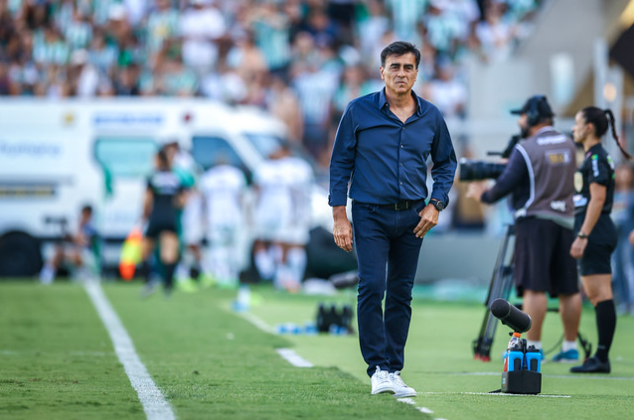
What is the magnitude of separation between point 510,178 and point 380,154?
234 centimetres

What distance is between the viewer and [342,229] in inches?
298

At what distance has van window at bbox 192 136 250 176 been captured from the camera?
21656 mm

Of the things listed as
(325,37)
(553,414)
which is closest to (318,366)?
(553,414)

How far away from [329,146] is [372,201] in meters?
16.2

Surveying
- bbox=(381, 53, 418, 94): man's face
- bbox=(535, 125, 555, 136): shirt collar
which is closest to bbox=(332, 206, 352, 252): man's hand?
bbox=(381, 53, 418, 94): man's face

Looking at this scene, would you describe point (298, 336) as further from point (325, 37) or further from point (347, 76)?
point (325, 37)

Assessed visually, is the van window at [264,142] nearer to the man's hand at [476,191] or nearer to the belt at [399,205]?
the man's hand at [476,191]

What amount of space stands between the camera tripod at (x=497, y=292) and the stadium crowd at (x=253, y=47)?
1313cm

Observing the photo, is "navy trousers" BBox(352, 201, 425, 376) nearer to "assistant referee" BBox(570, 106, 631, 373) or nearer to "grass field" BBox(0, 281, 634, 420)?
"grass field" BBox(0, 281, 634, 420)

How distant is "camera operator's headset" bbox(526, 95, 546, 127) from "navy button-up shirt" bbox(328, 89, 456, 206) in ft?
7.98

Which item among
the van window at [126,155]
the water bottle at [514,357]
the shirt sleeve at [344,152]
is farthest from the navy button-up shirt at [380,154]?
the van window at [126,155]

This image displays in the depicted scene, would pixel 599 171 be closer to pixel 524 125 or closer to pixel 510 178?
pixel 510 178

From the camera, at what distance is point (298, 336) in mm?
12383

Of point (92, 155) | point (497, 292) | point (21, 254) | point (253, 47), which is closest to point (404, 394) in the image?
point (497, 292)
